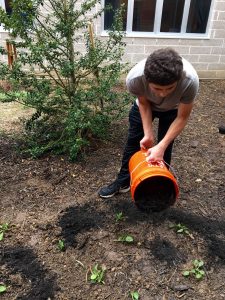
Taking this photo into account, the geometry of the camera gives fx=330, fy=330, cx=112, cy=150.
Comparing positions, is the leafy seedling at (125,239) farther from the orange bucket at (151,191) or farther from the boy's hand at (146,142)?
the boy's hand at (146,142)

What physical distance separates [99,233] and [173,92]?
1270 mm

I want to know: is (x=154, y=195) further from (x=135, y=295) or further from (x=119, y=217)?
(x=135, y=295)

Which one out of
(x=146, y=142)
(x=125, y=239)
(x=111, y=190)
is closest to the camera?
(x=146, y=142)

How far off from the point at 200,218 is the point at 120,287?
1.00 meters

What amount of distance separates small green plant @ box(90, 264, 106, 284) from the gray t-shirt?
1267mm

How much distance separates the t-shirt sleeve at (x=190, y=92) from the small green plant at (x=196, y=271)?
46.2 inches

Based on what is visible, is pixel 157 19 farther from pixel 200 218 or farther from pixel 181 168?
pixel 200 218

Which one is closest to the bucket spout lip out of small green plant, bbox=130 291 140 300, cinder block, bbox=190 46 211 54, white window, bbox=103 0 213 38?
small green plant, bbox=130 291 140 300

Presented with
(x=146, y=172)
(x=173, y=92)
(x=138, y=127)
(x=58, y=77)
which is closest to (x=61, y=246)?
(x=146, y=172)

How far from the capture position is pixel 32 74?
143 inches

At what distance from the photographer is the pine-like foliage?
3.39 metres

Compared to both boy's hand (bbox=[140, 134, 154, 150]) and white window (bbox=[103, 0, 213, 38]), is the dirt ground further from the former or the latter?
white window (bbox=[103, 0, 213, 38])

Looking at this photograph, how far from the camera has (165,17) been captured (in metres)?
6.51

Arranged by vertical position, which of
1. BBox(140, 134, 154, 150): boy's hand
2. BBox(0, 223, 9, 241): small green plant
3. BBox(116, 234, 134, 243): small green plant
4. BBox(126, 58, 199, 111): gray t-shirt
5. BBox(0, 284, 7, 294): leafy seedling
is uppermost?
BBox(126, 58, 199, 111): gray t-shirt
